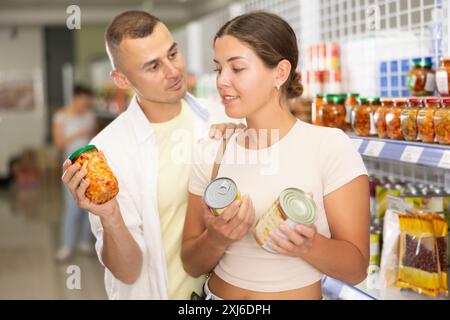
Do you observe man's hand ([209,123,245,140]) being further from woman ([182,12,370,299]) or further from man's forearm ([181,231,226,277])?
man's forearm ([181,231,226,277])

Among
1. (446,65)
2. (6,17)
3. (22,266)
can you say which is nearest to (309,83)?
(446,65)

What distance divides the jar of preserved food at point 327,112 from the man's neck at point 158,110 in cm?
65

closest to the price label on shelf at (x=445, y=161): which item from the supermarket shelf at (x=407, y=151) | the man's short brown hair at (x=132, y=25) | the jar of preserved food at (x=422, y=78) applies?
the supermarket shelf at (x=407, y=151)

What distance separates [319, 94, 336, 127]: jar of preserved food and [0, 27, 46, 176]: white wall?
12128 mm

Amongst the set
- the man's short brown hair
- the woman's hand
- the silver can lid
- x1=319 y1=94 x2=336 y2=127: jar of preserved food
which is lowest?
the woman's hand

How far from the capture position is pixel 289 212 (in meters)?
1.33

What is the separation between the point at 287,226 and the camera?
1337 mm

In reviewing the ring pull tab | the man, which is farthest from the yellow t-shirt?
the ring pull tab

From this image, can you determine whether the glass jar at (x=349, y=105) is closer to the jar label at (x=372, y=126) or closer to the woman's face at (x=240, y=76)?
the jar label at (x=372, y=126)

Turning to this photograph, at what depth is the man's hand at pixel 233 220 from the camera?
1.40 meters

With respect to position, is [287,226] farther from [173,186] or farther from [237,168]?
[173,186]

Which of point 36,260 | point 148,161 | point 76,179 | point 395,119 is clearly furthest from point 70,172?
point 36,260

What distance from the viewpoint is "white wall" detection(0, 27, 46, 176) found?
1389cm

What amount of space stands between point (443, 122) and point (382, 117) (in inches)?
13.4
